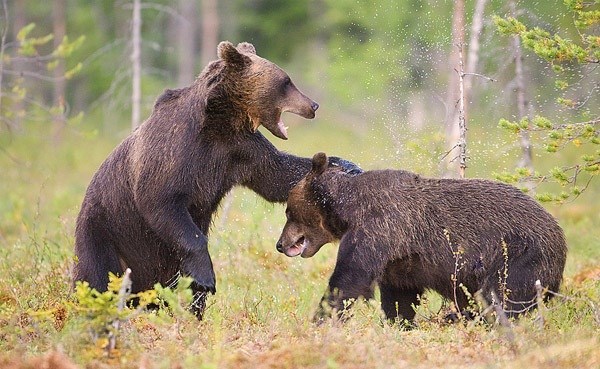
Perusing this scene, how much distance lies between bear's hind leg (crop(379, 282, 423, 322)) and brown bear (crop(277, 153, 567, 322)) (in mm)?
32

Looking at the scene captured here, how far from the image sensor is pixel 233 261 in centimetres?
1052

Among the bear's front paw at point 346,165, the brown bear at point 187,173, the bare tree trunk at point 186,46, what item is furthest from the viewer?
the bare tree trunk at point 186,46

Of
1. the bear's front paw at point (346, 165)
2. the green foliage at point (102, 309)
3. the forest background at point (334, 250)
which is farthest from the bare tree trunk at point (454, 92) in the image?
the green foliage at point (102, 309)

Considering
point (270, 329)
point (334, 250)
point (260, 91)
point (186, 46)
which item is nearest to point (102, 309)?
point (270, 329)

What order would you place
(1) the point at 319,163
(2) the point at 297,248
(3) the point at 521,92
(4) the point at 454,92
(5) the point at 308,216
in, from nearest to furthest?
1. (1) the point at 319,163
2. (5) the point at 308,216
3. (2) the point at 297,248
4. (3) the point at 521,92
5. (4) the point at 454,92

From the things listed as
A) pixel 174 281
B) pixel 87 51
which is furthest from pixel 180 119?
pixel 87 51

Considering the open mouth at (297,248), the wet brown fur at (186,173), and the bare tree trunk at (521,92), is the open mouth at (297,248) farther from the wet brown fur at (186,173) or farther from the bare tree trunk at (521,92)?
the bare tree trunk at (521,92)

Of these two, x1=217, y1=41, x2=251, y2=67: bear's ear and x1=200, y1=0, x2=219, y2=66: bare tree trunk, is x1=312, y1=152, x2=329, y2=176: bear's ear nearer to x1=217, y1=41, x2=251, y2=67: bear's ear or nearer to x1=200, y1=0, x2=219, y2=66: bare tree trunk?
x1=217, y1=41, x2=251, y2=67: bear's ear

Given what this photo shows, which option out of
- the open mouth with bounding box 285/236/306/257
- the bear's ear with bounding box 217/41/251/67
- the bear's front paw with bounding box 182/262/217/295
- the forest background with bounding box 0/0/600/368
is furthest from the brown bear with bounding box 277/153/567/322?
the bear's ear with bounding box 217/41/251/67

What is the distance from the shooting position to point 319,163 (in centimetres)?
790

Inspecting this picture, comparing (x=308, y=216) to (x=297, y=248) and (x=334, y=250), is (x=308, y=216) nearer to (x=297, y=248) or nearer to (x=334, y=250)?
(x=297, y=248)

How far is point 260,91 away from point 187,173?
93 centimetres

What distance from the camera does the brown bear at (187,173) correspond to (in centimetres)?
734

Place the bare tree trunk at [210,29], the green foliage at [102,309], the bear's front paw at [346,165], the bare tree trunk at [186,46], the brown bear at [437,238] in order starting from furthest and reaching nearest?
the bare tree trunk at [186,46]
the bare tree trunk at [210,29]
the bear's front paw at [346,165]
the brown bear at [437,238]
the green foliage at [102,309]
